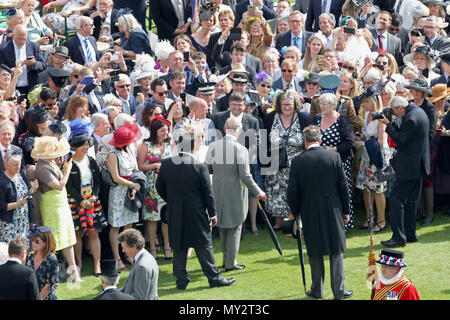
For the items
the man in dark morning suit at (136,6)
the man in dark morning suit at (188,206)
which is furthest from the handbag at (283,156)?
the man in dark morning suit at (136,6)

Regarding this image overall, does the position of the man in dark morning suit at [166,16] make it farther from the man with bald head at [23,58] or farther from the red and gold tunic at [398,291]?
the red and gold tunic at [398,291]

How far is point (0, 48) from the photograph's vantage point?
1332 centimetres

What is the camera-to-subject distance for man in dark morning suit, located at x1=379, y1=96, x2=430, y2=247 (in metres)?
11.3

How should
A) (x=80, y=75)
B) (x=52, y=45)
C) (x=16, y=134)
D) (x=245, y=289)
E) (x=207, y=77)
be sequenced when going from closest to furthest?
(x=245, y=289)
(x=16, y=134)
(x=80, y=75)
(x=207, y=77)
(x=52, y=45)

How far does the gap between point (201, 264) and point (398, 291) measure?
300 cm

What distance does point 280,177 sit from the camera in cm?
1217

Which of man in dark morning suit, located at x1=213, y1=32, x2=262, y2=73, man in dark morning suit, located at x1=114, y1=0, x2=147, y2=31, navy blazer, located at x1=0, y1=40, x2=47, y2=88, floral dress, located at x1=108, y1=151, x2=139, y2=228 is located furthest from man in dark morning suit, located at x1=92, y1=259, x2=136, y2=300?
man in dark morning suit, located at x1=114, y1=0, x2=147, y2=31

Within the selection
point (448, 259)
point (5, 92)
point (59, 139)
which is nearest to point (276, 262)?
point (448, 259)

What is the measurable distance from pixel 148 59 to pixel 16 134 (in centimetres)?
280

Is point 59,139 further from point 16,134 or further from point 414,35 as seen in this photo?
point 414,35

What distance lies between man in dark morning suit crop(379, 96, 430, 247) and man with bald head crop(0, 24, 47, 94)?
5340 millimetres

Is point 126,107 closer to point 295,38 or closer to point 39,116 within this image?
point 39,116

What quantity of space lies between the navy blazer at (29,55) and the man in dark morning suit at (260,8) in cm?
427

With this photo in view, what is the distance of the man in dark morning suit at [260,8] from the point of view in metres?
15.8
